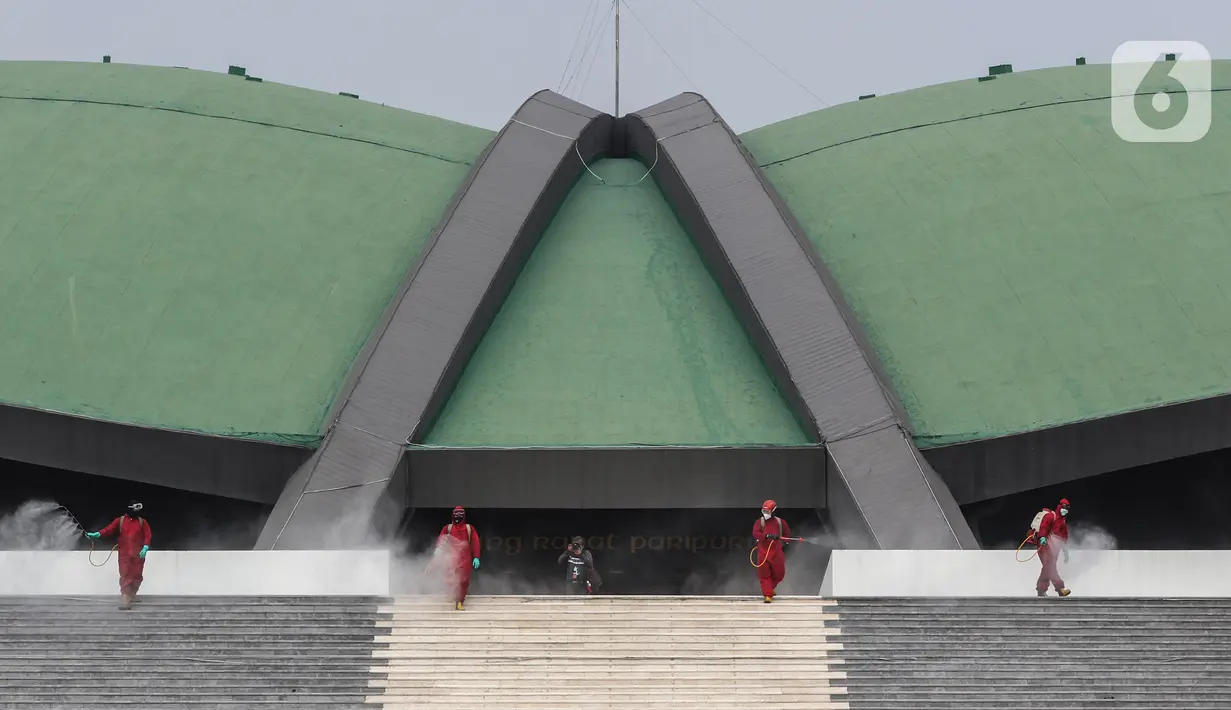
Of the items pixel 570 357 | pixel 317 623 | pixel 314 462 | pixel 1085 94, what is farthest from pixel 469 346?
pixel 1085 94

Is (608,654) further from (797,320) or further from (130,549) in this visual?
(797,320)

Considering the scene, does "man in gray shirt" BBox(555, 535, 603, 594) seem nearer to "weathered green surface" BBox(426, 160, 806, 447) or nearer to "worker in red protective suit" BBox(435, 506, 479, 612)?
"weathered green surface" BBox(426, 160, 806, 447)

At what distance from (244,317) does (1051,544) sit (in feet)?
41.9

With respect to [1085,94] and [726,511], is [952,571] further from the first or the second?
[1085,94]

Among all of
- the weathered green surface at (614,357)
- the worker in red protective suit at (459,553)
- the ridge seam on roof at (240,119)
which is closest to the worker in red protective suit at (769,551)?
the worker in red protective suit at (459,553)

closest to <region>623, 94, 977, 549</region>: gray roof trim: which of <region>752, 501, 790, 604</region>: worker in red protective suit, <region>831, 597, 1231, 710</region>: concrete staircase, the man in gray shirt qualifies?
<region>752, 501, 790, 604</region>: worker in red protective suit

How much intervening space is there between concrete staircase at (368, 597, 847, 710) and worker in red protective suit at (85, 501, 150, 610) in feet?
9.07

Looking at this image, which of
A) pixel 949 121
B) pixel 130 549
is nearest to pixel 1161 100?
pixel 949 121

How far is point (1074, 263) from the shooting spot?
2781 centimetres

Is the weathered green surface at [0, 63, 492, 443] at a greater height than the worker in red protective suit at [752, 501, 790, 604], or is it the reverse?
the weathered green surface at [0, 63, 492, 443]

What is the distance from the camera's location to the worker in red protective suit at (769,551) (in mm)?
20484

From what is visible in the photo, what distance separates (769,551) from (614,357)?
6.79 m

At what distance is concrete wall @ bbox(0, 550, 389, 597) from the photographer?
20531 mm

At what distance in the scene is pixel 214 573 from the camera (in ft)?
68.1
